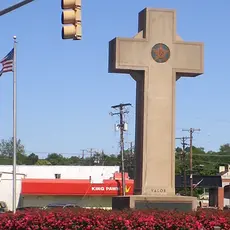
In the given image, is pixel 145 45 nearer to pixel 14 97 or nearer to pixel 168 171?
pixel 168 171

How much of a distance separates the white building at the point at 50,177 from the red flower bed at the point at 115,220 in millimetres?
41125

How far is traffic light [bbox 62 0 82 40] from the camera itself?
14.8 metres

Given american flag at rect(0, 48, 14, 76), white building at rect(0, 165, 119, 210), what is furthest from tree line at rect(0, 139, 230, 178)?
american flag at rect(0, 48, 14, 76)

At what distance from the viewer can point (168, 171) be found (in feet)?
78.5

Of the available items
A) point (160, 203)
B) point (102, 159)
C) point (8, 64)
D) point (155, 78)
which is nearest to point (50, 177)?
point (8, 64)

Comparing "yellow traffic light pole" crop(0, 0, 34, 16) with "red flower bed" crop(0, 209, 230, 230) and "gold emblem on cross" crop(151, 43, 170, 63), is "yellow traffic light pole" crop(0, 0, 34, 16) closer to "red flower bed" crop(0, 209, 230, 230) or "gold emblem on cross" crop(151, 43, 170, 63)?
"red flower bed" crop(0, 209, 230, 230)

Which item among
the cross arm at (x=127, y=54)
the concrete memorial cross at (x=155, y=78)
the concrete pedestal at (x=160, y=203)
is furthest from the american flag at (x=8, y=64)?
the concrete pedestal at (x=160, y=203)

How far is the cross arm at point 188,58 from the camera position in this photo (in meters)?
24.7

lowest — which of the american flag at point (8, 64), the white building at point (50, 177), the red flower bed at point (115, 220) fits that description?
the white building at point (50, 177)

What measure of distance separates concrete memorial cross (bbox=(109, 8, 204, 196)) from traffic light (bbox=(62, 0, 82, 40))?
8.96m

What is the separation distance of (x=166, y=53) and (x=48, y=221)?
846 cm

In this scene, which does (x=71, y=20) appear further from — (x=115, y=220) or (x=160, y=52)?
(x=160, y=52)

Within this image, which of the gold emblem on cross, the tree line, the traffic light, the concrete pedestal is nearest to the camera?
the traffic light

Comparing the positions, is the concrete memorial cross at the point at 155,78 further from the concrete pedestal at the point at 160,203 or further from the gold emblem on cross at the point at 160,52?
the concrete pedestal at the point at 160,203
